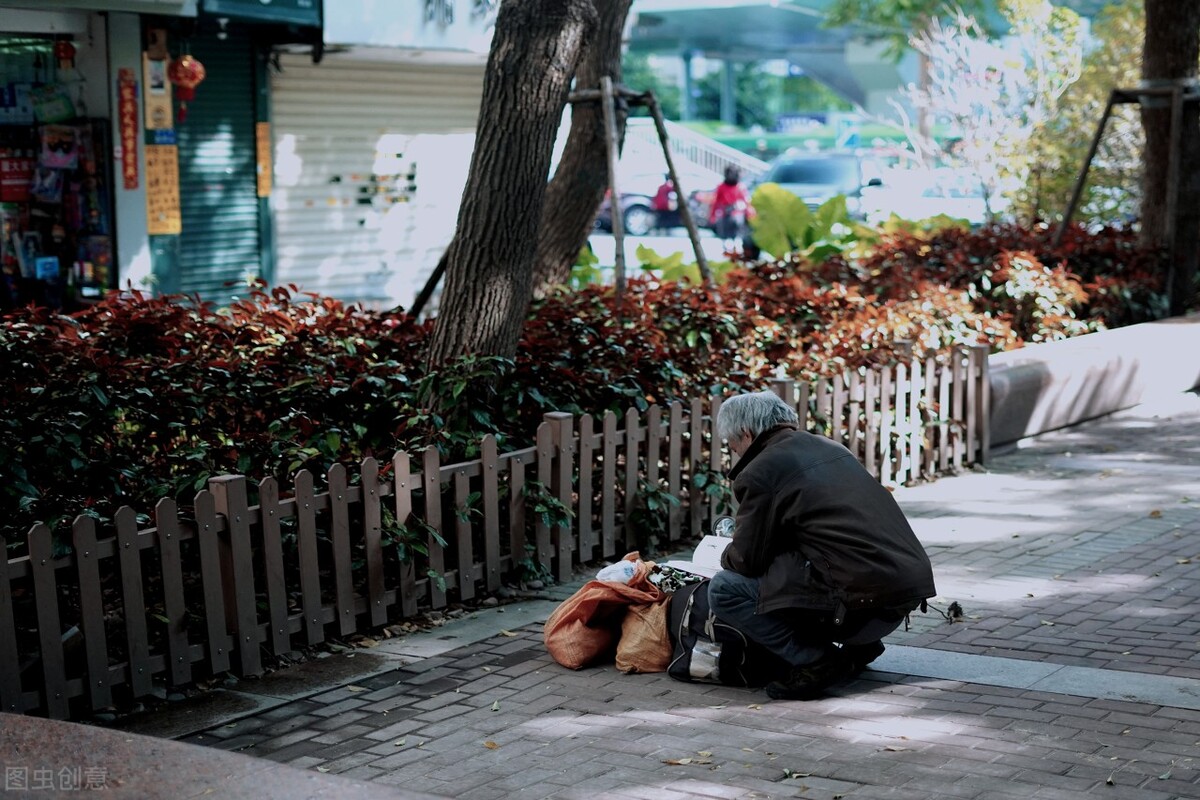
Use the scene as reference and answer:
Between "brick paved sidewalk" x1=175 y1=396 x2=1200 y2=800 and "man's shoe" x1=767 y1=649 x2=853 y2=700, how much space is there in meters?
0.05

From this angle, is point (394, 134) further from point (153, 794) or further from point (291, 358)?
point (153, 794)

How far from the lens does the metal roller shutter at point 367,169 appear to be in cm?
1440

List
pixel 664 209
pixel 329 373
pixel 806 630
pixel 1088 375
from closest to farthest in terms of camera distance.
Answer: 1. pixel 806 630
2. pixel 329 373
3. pixel 1088 375
4. pixel 664 209

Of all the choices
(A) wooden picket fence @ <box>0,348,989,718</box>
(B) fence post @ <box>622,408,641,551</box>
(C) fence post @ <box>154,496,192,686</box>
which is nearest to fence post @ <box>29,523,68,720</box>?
(A) wooden picket fence @ <box>0,348,989,718</box>

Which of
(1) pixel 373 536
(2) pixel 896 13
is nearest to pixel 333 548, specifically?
(1) pixel 373 536

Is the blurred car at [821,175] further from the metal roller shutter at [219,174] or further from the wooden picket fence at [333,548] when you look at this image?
the wooden picket fence at [333,548]

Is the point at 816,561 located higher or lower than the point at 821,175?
lower

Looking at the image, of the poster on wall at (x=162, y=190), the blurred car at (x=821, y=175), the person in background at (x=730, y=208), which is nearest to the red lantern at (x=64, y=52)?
the poster on wall at (x=162, y=190)

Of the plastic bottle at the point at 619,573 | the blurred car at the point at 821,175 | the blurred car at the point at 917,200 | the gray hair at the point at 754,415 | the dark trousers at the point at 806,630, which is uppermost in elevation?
the blurred car at the point at 821,175

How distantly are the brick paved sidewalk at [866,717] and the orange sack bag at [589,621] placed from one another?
94 millimetres

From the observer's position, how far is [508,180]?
7.45 meters

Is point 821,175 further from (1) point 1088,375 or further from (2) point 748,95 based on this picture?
(2) point 748,95

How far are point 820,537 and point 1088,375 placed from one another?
6.41m

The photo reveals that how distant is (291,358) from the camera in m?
7.28
